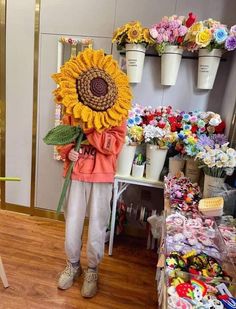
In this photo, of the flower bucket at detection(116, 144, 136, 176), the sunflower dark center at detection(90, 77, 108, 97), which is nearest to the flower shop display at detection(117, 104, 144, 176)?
the flower bucket at detection(116, 144, 136, 176)

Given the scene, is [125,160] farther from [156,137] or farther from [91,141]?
[91,141]

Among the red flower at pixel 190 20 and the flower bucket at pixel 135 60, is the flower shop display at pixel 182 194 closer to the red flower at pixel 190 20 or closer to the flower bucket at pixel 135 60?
the flower bucket at pixel 135 60

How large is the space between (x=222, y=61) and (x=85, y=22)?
3.58ft

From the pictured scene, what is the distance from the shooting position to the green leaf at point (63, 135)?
1.29m

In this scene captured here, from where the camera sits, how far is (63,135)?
1.30 m

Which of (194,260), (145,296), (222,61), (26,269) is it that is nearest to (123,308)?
(145,296)

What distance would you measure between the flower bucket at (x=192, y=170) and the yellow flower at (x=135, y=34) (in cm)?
89

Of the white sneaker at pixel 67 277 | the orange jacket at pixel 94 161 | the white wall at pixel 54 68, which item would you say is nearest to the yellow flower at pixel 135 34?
the white wall at pixel 54 68

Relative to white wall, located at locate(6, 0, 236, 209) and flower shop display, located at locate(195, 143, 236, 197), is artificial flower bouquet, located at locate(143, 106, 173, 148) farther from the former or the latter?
flower shop display, located at locate(195, 143, 236, 197)

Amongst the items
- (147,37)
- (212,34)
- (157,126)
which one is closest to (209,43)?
(212,34)

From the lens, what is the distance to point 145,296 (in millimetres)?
1645

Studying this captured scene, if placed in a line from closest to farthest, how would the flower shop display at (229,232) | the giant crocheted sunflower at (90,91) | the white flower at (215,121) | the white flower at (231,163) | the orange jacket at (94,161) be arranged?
the flower shop display at (229,232), the giant crocheted sunflower at (90,91), the white flower at (231,163), the orange jacket at (94,161), the white flower at (215,121)

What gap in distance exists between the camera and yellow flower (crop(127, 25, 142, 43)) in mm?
1750

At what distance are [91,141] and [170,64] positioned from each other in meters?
0.88
